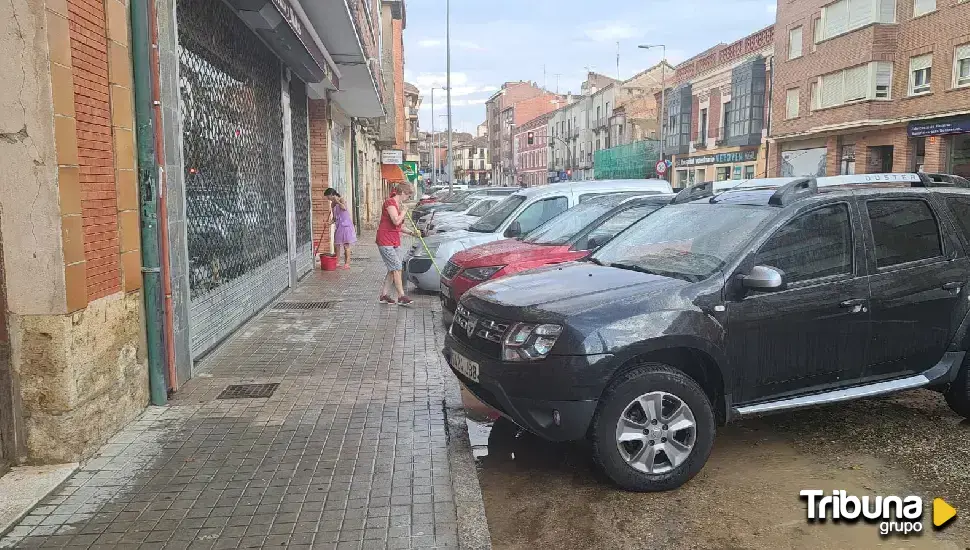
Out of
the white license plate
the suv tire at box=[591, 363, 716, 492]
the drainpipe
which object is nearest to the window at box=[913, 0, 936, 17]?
the suv tire at box=[591, 363, 716, 492]

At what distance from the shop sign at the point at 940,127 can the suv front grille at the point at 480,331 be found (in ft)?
87.9

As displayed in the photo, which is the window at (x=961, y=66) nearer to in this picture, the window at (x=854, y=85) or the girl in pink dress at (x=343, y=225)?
the window at (x=854, y=85)

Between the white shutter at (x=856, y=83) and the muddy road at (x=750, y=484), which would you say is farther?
the white shutter at (x=856, y=83)

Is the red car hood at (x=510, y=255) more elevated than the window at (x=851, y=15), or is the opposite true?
the window at (x=851, y=15)

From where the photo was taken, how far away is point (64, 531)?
3490 millimetres

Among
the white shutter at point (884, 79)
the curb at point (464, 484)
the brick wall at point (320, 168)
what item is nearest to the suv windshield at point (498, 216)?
the brick wall at point (320, 168)

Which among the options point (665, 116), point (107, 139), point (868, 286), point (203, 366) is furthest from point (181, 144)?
point (665, 116)

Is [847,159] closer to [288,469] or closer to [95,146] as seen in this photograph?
[288,469]

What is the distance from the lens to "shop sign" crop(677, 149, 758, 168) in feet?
→ 133

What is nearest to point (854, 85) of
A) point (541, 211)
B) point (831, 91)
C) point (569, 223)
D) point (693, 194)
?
point (831, 91)

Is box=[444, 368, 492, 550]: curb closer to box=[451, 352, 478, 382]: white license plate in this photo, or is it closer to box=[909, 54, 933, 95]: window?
box=[451, 352, 478, 382]: white license plate

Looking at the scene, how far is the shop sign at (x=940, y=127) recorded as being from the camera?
24797 mm

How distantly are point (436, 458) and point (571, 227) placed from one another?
5.03 m

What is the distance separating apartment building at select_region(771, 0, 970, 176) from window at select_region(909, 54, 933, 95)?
39mm
